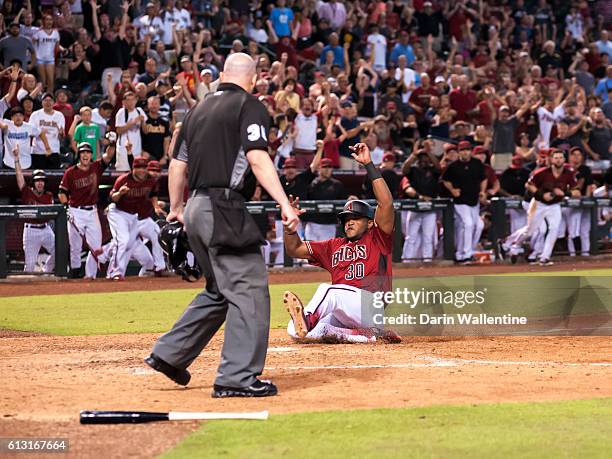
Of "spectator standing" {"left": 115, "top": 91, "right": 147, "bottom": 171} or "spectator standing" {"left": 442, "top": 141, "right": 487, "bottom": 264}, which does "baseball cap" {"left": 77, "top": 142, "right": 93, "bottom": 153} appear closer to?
"spectator standing" {"left": 115, "top": 91, "right": 147, "bottom": 171}

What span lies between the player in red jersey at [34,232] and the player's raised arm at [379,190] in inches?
356

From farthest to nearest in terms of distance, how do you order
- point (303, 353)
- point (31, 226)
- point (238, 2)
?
point (238, 2)
point (31, 226)
point (303, 353)

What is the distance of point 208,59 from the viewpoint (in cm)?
2042

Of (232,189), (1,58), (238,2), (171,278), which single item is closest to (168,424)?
(232,189)

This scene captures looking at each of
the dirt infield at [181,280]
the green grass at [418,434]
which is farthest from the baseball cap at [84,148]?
the green grass at [418,434]

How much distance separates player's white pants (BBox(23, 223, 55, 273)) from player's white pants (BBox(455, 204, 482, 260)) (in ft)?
23.0

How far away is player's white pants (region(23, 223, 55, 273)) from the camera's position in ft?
56.1

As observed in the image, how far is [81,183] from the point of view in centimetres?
1700

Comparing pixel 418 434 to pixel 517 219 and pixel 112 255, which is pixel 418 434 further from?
pixel 517 219

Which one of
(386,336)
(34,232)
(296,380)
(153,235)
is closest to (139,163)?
(153,235)

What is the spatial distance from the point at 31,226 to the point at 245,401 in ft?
37.2

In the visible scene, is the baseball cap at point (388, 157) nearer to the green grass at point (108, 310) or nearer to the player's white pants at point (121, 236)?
the green grass at point (108, 310)

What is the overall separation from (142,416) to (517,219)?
614 inches

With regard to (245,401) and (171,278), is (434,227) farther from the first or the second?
(245,401)
